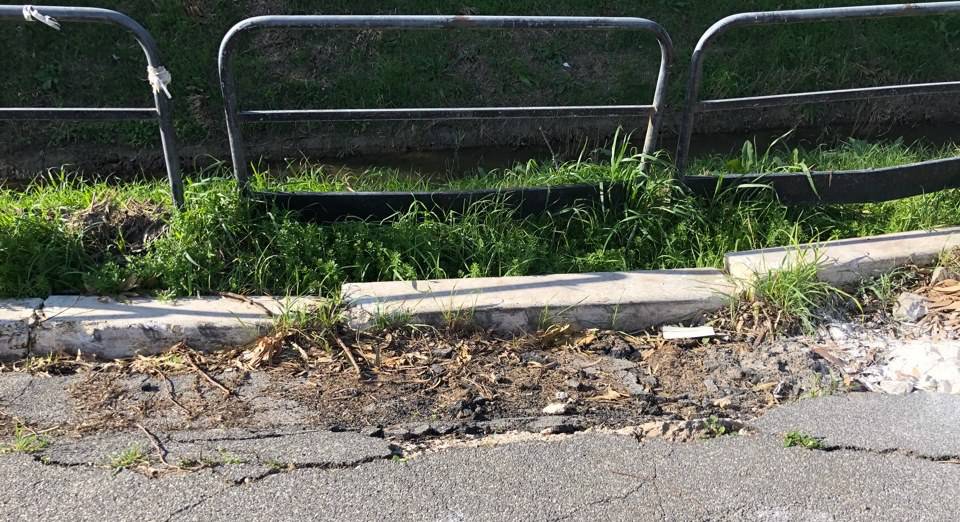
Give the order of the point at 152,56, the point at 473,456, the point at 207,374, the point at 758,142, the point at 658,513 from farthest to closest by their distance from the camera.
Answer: the point at 758,142, the point at 152,56, the point at 207,374, the point at 473,456, the point at 658,513

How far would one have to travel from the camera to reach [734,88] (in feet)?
28.3

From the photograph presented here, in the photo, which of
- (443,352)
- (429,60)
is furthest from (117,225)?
(429,60)

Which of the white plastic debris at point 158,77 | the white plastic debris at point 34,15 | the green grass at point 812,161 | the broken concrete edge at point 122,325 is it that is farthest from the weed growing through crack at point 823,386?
the white plastic debris at point 34,15

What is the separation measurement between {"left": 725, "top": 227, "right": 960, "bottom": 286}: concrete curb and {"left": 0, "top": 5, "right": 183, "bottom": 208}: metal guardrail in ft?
9.31

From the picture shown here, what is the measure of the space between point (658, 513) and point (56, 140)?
686 cm

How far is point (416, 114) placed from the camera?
13.0ft

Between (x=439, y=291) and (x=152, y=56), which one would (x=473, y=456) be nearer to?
(x=439, y=291)

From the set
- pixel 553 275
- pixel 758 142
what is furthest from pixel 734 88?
pixel 553 275

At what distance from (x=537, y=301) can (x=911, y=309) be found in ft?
5.95

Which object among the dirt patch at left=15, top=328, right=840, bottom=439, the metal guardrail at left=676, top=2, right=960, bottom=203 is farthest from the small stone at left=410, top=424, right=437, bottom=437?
the metal guardrail at left=676, top=2, right=960, bottom=203

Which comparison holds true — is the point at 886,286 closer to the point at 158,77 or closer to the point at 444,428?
the point at 444,428

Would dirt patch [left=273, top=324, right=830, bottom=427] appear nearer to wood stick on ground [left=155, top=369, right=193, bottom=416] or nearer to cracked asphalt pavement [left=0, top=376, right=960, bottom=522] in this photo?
cracked asphalt pavement [left=0, top=376, right=960, bottom=522]

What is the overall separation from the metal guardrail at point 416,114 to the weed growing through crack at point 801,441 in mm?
1768

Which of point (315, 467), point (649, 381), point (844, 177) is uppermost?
point (844, 177)
